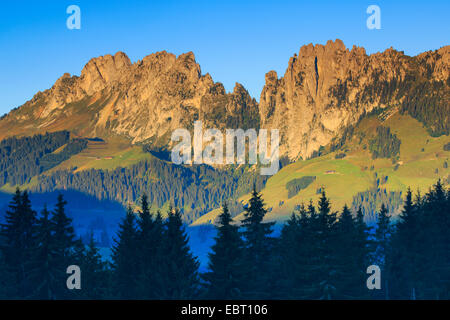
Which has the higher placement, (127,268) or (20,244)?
(20,244)

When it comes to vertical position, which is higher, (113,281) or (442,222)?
(442,222)

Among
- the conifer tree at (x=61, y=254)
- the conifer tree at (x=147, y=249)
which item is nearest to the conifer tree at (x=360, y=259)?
the conifer tree at (x=147, y=249)

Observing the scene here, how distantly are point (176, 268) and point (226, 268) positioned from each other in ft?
16.6

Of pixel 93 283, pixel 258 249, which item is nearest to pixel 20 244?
pixel 93 283

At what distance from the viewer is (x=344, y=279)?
7825 centimetres

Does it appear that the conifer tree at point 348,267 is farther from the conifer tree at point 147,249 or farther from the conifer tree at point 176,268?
the conifer tree at point 147,249

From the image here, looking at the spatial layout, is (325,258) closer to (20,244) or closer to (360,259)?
(360,259)

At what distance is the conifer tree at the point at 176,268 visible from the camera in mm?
75125

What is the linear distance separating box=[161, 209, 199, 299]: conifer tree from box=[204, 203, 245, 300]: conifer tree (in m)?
2.04

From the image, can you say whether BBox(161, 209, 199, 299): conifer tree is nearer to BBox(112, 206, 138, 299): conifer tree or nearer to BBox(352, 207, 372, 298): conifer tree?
BBox(112, 206, 138, 299): conifer tree

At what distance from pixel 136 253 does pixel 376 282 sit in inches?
1150

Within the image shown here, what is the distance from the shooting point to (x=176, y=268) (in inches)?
3004
